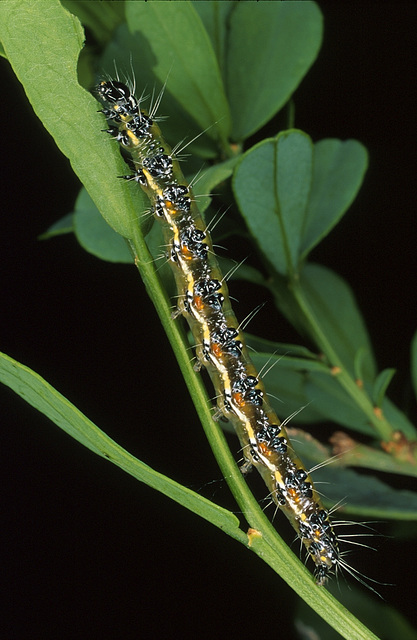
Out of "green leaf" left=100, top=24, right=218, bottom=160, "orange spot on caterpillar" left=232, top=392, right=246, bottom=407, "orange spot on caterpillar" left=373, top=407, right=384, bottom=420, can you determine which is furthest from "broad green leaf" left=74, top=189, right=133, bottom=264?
"orange spot on caterpillar" left=373, top=407, right=384, bottom=420

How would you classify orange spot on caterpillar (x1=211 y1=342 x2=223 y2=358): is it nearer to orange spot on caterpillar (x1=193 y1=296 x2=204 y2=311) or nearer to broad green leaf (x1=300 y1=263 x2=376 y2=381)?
orange spot on caterpillar (x1=193 y1=296 x2=204 y2=311)

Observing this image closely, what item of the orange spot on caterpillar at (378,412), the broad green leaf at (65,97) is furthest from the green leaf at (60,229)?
the orange spot on caterpillar at (378,412)

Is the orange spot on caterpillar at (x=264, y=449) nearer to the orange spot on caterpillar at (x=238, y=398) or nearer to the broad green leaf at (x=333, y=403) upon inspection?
the orange spot on caterpillar at (x=238, y=398)

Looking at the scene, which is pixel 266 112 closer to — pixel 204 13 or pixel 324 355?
pixel 204 13

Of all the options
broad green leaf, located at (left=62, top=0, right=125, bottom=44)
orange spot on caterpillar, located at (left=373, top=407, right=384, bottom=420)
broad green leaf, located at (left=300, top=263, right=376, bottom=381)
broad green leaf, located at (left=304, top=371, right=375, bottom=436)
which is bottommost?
orange spot on caterpillar, located at (left=373, top=407, right=384, bottom=420)

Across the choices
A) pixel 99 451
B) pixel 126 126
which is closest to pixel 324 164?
pixel 126 126

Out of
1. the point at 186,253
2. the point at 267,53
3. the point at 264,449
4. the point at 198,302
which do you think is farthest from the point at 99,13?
the point at 264,449
